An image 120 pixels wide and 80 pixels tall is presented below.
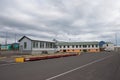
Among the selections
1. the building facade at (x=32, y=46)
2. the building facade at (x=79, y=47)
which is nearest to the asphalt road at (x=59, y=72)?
the building facade at (x=32, y=46)

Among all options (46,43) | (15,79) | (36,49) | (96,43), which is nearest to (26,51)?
(36,49)

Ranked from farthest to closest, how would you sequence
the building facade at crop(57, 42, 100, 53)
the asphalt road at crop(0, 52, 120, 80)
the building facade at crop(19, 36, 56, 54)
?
the building facade at crop(57, 42, 100, 53), the building facade at crop(19, 36, 56, 54), the asphalt road at crop(0, 52, 120, 80)

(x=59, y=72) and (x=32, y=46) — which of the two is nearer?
(x=59, y=72)

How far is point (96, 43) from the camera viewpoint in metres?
110

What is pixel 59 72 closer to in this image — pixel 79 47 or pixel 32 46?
pixel 32 46

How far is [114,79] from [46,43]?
44.8 metres

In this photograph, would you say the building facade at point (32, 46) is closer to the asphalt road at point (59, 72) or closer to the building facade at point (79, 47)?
the asphalt road at point (59, 72)

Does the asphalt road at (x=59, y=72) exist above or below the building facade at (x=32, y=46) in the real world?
below

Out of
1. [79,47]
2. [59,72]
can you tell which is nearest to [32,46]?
[59,72]

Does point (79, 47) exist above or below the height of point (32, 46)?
below

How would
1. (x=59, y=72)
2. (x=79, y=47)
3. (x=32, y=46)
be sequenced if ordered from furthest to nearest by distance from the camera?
(x=79, y=47)
(x=32, y=46)
(x=59, y=72)

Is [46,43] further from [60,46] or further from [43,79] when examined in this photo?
[60,46]

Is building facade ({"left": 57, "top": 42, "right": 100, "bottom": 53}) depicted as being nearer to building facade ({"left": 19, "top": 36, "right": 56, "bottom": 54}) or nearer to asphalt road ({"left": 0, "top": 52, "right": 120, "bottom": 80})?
building facade ({"left": 19, "top": 36, "right": 56, "bottom": 54})

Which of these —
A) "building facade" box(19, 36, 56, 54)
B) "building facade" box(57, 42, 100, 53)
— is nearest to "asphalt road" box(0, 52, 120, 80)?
"building facade" box(19, 36, 56, 54)
